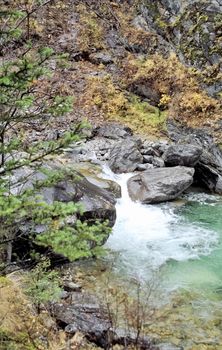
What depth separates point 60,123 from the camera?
50.6 ft

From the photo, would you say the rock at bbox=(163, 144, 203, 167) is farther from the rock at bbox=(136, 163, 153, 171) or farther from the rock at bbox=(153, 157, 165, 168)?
the rock at bbox=(136, 163, 153, 171)

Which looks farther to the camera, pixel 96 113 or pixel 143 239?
pixel 96 113

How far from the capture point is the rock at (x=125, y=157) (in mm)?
13281

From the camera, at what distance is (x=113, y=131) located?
1564 cm

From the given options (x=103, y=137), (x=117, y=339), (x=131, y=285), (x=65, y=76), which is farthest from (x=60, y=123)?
(x=117, y=339)

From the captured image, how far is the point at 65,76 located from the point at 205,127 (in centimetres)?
689

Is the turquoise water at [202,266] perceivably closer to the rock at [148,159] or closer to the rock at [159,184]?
the rock at [159,184]

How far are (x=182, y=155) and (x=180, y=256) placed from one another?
5299mm

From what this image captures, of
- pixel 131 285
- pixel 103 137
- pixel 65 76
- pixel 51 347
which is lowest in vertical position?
pixel 131 285

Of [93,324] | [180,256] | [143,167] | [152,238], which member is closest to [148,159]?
[143,167]

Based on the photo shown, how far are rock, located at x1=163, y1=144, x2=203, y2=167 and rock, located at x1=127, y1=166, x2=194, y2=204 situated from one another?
0.58 meters

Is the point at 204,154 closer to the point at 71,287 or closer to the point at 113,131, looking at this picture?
the point at 113,131

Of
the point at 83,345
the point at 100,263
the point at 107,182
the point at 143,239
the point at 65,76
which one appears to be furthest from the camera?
the point at 65,76

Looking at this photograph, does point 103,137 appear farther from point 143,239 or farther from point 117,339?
point 117,339
